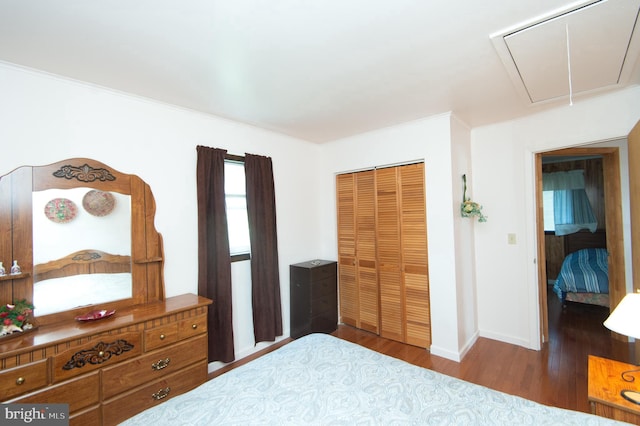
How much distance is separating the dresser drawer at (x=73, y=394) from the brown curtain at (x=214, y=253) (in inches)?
38.2

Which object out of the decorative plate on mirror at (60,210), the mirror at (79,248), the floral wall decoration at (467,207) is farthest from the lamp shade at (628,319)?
the decorative plate on mirror at (60,210)

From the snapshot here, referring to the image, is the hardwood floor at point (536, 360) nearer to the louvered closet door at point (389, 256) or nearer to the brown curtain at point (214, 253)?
the louvered closet door at point (389, 256)

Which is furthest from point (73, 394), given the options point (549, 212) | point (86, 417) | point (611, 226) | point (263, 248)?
point (549, 212)

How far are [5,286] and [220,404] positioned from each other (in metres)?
1.59

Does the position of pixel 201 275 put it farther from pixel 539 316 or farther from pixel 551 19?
pixel 539 316

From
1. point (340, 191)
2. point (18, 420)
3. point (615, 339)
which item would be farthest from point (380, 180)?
point (18, 420)

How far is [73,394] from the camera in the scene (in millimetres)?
1642

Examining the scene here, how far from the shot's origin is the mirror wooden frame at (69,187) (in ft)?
5.84

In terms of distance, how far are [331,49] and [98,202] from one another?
2.01m

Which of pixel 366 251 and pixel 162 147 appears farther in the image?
pixel 366 251

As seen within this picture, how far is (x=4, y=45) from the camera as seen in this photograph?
1640mm

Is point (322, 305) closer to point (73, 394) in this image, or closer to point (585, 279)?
point (73, 394)

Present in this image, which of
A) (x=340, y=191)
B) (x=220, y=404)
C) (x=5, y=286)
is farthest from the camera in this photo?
(x=340, y=191)

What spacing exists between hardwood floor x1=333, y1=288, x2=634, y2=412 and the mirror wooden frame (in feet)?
7.49
